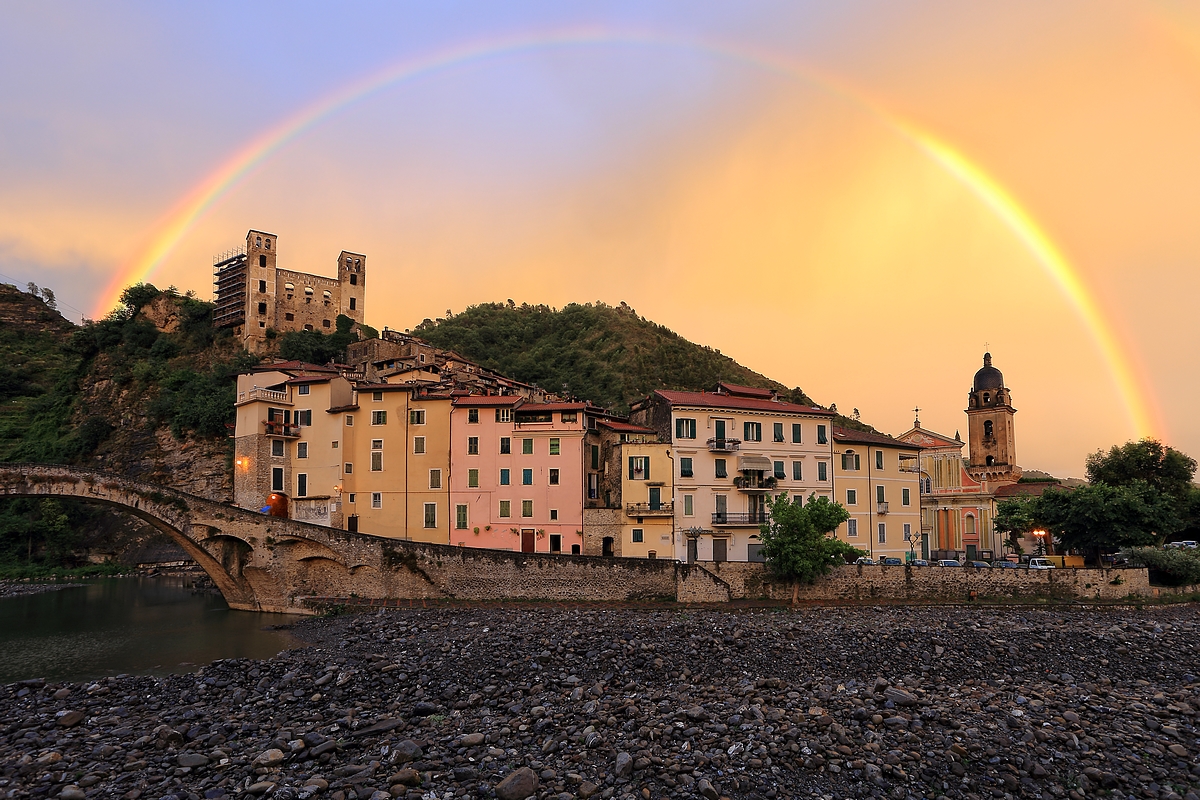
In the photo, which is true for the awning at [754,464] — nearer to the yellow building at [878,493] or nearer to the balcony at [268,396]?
the yellow building at [878,493]

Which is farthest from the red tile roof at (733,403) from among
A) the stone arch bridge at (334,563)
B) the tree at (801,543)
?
the stone arch bridge at (334,563)

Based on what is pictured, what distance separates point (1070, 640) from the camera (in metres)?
33.8

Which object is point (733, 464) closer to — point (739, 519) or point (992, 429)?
point (739, 519)

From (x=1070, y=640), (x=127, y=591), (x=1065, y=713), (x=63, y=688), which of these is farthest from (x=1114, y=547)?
(x=127, y=591)

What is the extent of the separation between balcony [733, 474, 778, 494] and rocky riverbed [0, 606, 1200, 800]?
1432cm

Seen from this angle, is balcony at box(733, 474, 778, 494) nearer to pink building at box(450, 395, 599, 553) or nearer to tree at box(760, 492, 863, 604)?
tree at box(760, 492, 863, 604)

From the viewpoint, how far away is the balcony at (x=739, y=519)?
4881 cm

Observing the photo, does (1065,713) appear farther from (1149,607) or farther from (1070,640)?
(1149,607)

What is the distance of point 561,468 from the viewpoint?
48750 mm

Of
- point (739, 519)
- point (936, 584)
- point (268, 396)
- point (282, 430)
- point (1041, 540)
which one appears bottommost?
point (936, 584)

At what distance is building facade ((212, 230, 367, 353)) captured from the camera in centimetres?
9294

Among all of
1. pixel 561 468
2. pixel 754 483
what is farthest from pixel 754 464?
pixel 561 468

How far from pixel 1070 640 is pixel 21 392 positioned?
12177 cm

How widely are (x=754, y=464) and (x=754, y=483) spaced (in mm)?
1284
